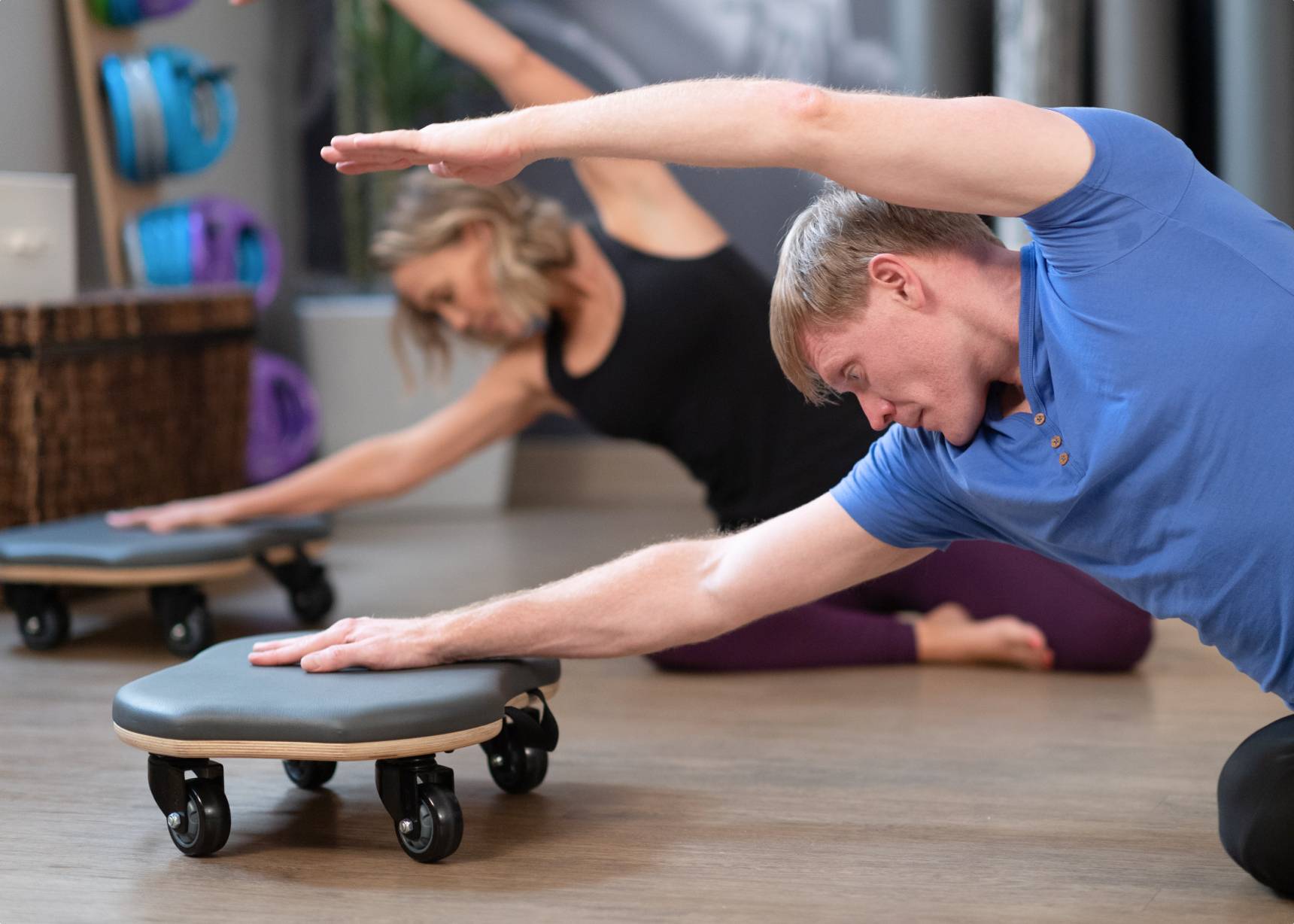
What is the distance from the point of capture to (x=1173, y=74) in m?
3.77

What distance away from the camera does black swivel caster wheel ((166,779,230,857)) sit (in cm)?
146

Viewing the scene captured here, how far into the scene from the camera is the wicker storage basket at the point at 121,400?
108 inches

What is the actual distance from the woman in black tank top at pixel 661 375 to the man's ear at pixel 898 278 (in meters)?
1.07

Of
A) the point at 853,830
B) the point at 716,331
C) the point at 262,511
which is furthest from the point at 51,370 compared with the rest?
the point at 853,830

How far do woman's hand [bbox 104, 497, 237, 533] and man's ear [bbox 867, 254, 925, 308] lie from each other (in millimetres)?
1690

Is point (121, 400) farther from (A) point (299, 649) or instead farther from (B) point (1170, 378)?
(B) point (1170, 378)

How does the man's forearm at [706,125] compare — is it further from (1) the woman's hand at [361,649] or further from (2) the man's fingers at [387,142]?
(1) the woman's hand at [361,649]

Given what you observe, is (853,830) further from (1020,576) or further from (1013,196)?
(1020,576)

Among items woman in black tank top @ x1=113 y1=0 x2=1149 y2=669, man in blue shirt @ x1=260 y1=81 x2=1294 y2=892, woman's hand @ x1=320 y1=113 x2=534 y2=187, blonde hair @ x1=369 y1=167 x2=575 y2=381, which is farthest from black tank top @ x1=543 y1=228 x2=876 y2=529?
woman's hand @ x1=320 y1=113 x2=534 y2=187

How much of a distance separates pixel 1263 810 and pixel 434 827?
2.67 ft

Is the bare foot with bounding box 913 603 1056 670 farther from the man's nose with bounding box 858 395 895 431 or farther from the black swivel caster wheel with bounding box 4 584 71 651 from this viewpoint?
the black swivel caster wheel with bounding box 4 584 71 651

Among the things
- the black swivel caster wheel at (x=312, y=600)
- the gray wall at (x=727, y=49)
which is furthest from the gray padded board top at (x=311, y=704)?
the gray wall at (x=727, y=49)

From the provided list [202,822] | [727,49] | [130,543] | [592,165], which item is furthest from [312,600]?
[727,49]

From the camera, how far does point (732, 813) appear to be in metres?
1.63
